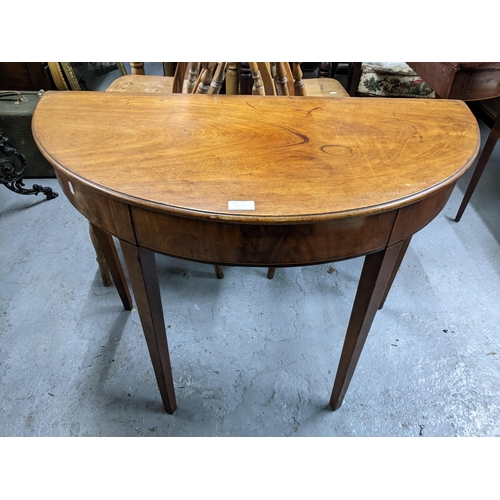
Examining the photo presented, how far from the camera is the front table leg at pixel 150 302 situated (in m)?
0.69

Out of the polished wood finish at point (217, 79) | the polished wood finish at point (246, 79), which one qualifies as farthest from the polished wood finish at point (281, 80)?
the polished wood finish at point (246, 79)

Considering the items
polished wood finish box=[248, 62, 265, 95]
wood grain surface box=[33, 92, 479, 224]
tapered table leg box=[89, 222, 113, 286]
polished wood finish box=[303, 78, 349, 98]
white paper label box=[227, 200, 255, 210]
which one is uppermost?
white paper label box=[227, 200, 255, 210]

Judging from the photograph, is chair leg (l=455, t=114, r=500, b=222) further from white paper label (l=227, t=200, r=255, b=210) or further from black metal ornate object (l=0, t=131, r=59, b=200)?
black metal ornate object (l=0, t=131, r=59, b=200)

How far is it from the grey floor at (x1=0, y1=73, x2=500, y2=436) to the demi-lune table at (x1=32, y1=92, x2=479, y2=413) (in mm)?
270

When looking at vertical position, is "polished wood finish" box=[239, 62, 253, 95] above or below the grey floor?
above

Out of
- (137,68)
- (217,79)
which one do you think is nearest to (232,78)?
(217,79)

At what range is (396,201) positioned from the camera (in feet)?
1.87

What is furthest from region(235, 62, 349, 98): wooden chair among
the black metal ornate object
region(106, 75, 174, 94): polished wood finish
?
the black metal ornate object

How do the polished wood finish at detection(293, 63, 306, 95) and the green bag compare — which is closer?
the polished wood finish at detection(293, 63, 306, 95)

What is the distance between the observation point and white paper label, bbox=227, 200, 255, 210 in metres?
0.55

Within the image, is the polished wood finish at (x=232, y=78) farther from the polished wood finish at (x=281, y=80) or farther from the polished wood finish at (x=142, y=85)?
the polished wood finish at (x=142, y=85)

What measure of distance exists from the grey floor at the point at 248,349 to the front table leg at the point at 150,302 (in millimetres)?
187

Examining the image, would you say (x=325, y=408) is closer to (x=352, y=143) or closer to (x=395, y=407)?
(x=395, y=407)

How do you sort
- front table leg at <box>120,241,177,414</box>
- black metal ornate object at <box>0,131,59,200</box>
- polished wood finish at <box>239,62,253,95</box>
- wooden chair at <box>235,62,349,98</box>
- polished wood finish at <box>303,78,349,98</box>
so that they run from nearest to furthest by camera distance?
front table leg at <box>120,241,177,414</box>
wooden chair at <box>235,62,349,98</box>
polished wood finish at <box>303,78,349,98</box>
black metal ornate object at <box>0,131,59,200</box>
polished wood finish at <box>239,62,253,95</box>
